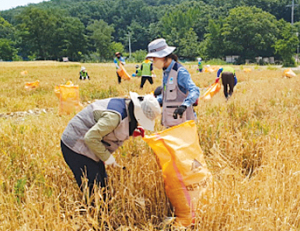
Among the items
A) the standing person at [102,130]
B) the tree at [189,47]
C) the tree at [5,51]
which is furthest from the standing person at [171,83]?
the tree at [5,51]

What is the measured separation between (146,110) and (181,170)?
520 millimetres

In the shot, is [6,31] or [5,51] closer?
[5,51]

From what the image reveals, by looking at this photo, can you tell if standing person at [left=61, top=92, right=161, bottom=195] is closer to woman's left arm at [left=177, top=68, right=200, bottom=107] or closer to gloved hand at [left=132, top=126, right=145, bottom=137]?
gloved hand at [left=132, top=126, right=145, bottom=137]

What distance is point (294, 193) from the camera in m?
2.41

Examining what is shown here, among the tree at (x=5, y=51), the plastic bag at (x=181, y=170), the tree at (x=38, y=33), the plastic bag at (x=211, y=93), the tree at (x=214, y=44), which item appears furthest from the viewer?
the tree at (x=38, y=33)

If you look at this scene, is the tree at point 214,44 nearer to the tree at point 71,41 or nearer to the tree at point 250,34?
the tree at point 250,34

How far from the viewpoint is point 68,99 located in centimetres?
669

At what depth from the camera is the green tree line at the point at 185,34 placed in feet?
170

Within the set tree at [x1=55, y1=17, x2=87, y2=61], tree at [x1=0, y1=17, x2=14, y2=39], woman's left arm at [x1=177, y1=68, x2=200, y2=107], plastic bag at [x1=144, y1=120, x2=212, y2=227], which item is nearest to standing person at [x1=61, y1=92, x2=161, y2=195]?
plastic bag at [x1=144, y1=120, x2=212, y2=227]

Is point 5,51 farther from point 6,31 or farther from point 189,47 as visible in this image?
point 189,47

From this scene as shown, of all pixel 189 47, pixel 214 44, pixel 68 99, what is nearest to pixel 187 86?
pixel 68 99

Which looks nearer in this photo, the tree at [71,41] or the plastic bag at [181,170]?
the plastic bag at [181,170]

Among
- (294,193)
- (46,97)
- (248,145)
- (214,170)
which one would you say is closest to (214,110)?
(248,145)

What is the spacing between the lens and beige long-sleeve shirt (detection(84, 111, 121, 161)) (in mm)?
2201
